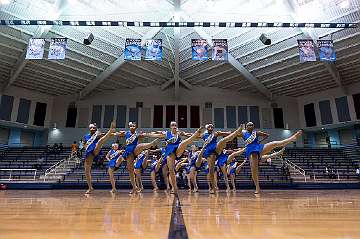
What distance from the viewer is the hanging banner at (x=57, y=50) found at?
14375 millimetres

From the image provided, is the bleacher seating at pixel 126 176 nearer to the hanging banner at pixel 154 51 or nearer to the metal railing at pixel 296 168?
the metal railing at pixel 296 168

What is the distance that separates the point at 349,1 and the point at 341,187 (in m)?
10.1

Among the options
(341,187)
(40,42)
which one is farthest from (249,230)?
(40,42)

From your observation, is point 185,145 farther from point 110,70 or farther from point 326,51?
point 110,70

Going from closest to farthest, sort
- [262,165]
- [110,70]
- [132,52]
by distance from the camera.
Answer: [132,52]
[262,165]
[110,70]

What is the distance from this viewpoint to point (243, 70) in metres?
22.5

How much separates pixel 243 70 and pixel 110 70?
35.8 feet

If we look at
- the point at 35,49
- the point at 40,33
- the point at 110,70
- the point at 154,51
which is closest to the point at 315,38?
the point at 154,51

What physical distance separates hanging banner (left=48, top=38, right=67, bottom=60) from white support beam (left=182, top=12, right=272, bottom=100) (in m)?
7.77

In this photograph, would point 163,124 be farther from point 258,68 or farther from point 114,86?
point 258,68

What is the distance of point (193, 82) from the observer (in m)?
26.8

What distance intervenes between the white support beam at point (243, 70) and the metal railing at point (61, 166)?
12.0 meters

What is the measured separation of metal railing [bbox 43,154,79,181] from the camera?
50.5 ft

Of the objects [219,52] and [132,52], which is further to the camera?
[219,52]
